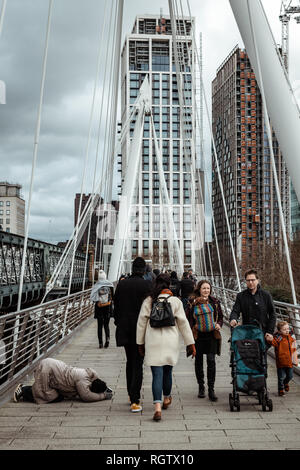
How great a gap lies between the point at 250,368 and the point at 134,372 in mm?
1270

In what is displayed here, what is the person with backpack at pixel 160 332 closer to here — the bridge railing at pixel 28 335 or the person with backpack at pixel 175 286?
the bridge railing at pixel 28 335

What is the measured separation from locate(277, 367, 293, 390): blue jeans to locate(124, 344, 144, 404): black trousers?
73.9 inches

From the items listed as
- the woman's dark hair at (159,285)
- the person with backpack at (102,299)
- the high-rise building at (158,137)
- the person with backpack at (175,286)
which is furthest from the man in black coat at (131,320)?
the high-rise building at (158,137)

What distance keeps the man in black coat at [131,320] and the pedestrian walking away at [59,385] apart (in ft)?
1.76

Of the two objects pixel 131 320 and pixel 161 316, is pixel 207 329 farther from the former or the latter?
pixel 161 316

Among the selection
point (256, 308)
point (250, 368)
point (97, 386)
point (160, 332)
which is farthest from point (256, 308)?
point (97, 386)

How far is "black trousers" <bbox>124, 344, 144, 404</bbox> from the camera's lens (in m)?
6.47

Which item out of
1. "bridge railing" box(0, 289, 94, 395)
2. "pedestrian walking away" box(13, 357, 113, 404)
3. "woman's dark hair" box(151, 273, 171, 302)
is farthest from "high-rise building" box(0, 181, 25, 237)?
"woman's dark hair" box(151, 273, 171, 302)

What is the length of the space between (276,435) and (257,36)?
710 centimetres

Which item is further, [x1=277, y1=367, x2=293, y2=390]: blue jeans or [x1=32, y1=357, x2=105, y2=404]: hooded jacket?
[x1=277, y1=367, x2=293, y2=390]: blue jeans

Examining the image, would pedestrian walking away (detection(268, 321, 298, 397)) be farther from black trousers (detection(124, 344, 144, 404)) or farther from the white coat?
black trousers (detection(124, 344, 144, 404))
